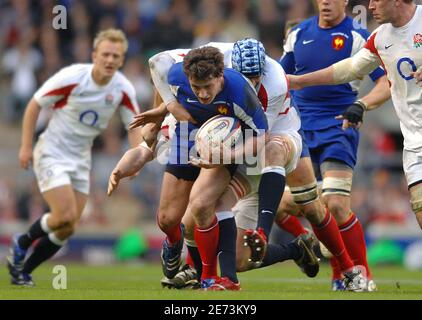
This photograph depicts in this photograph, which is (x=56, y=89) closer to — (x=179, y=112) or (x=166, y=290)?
(x=179, y=112)

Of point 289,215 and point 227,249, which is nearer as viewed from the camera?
point 227,249

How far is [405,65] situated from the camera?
8.30 meters

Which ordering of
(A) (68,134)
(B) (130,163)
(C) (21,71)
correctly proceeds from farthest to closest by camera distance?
(C) (21,71) → (A) (68,134) → (B) (130,163)

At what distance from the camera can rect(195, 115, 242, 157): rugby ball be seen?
8039 millimetres

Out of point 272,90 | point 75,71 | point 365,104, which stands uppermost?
point 75,71

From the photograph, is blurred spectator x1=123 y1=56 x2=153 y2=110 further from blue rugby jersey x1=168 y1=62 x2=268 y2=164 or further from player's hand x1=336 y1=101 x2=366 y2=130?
player's hand x1=336 y1=101 x2=366 y2=130

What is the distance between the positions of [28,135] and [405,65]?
4252 mm

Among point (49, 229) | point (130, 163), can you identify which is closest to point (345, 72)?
point (130, 163)

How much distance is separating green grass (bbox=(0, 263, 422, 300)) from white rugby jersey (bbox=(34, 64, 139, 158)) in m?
1.50

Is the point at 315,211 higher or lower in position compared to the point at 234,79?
lower

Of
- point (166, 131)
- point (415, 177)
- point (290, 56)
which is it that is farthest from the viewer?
point (290, 56)

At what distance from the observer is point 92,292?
8258 mm
